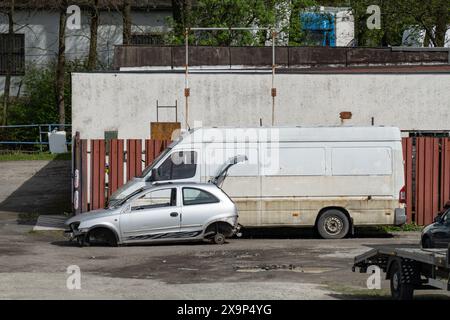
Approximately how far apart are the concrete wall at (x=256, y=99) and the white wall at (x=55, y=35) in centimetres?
1809

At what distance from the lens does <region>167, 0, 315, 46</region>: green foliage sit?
1686 inches

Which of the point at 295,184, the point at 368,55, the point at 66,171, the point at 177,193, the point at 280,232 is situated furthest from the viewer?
the point at 66,171

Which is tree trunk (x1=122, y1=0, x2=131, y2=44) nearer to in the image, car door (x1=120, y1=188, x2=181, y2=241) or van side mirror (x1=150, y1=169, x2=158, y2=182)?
van side mirror (x1=150, y1=169, x2=158, y2=182)

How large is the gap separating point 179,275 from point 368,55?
1809 centimetres

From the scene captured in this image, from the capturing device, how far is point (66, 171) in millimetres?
36406

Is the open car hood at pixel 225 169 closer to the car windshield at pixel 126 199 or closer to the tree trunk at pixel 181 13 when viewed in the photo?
the car windshield at pixel 126 199

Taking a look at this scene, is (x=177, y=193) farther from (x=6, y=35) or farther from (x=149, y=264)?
(x=6, y=35)

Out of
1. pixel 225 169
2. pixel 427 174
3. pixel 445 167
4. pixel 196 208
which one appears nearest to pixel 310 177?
pixel 225 169

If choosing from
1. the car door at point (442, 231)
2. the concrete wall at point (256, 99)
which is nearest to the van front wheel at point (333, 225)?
the car door at point (442, 231)

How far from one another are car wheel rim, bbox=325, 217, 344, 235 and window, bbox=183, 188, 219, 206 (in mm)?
3177

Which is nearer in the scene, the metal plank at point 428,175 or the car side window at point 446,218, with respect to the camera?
the car side window at point 446,218

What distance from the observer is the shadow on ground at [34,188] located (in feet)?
96.5

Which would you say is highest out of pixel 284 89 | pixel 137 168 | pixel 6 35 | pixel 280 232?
pixel 6 35
